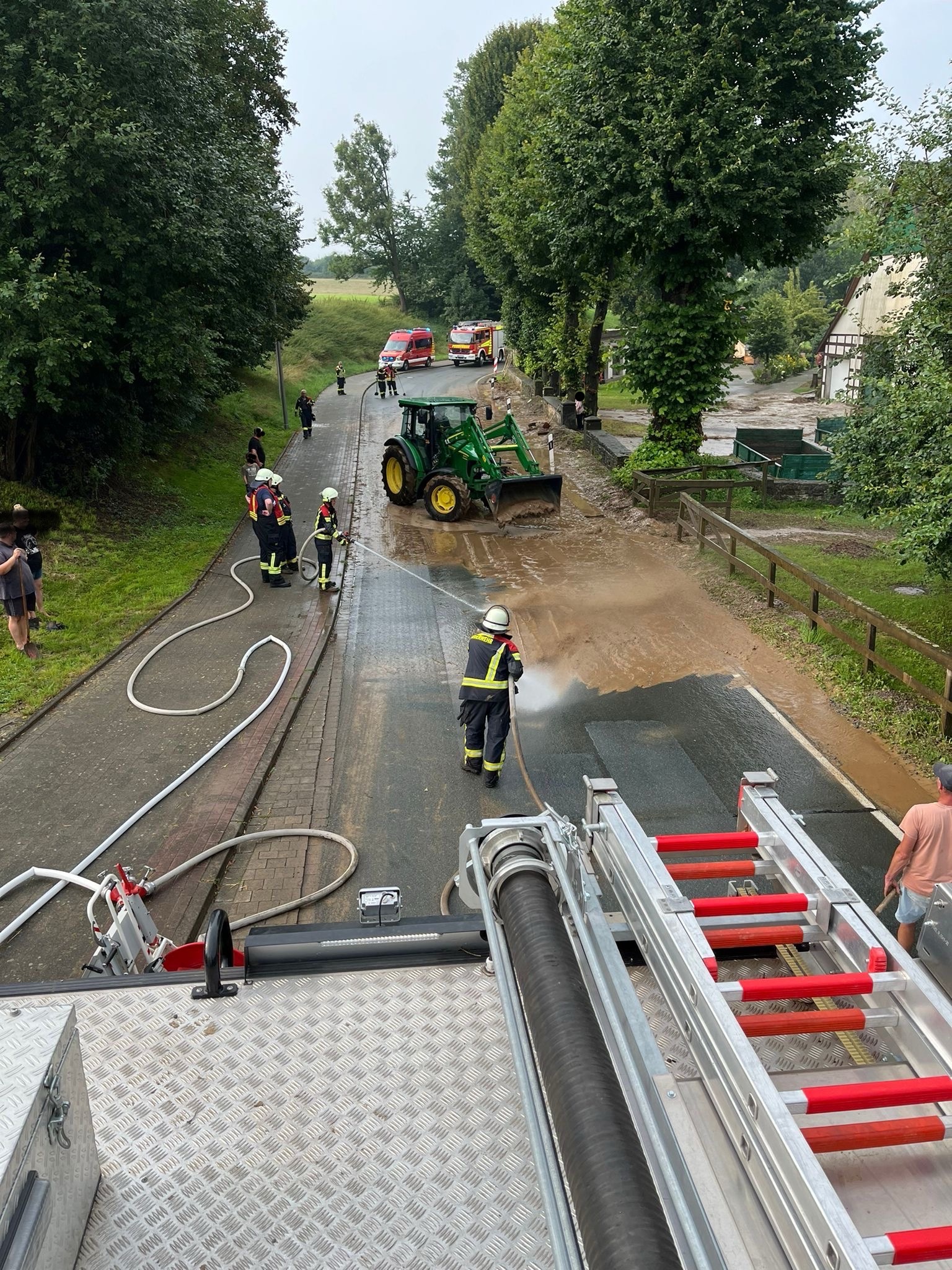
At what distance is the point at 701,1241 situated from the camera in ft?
6.73

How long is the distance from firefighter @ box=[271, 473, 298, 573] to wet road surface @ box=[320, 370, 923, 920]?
111 centimetres

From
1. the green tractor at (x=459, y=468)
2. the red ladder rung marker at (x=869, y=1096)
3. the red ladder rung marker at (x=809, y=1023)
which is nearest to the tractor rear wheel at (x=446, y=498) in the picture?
the green tractor at (x=459, y=468)

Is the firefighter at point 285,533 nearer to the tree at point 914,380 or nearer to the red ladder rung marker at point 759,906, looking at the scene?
the tree at point 914,380

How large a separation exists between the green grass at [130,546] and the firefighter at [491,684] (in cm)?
522

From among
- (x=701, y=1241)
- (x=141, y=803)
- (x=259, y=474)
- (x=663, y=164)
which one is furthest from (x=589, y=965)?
(x=663, y=164)

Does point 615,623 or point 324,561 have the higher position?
point 324,561

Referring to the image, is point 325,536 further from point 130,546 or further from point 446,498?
point 446,498

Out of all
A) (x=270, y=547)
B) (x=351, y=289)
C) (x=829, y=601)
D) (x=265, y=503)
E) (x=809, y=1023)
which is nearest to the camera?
(x=809, y=1023)

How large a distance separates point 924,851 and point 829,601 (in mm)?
8530

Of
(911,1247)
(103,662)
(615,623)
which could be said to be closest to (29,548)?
(103,662)

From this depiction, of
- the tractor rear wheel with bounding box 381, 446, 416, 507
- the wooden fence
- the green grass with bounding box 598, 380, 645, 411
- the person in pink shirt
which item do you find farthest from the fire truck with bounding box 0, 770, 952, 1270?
the green grass with bounding box 598, 380, 645, 411

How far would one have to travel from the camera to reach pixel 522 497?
18172 mm

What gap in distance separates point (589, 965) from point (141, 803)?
20.1ft

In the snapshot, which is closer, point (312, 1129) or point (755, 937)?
point (312, 1129)
